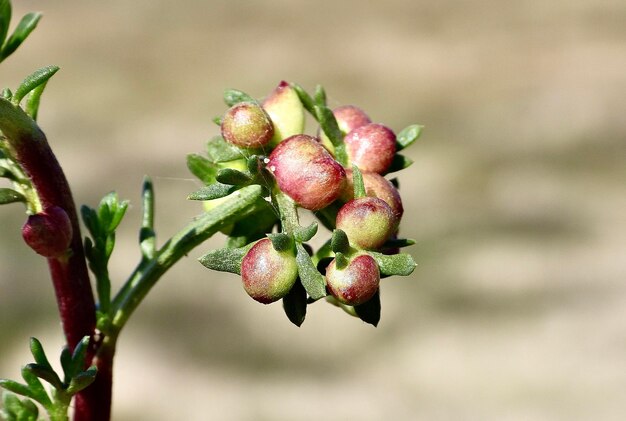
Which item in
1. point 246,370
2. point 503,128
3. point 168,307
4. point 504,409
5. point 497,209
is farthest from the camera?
point 503,128

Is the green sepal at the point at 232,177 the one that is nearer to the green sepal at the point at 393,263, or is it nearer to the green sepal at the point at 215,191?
the green sepal at the point at 215,191

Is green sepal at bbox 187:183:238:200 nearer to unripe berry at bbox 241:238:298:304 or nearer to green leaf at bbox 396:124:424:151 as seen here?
unripe berry at bbox 241:238:298:304

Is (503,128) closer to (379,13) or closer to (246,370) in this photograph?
(379,13)

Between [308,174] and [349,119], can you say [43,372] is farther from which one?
[349,119]

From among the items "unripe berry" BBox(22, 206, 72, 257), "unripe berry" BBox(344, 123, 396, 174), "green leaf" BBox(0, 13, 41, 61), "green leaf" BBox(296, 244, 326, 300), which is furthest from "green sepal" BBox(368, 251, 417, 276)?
"green leaf" BBox(0, 13, 41, 61)

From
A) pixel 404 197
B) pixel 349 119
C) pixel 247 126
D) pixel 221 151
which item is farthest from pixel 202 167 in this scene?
pixel 404 197

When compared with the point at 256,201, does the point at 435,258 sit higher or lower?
higher

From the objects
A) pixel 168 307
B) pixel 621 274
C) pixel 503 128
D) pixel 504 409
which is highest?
pixel 503 128

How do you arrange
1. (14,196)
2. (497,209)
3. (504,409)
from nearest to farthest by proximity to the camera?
(14,196), (504,409), (497,209)

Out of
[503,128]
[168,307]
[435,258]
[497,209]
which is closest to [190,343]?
[168,307]
